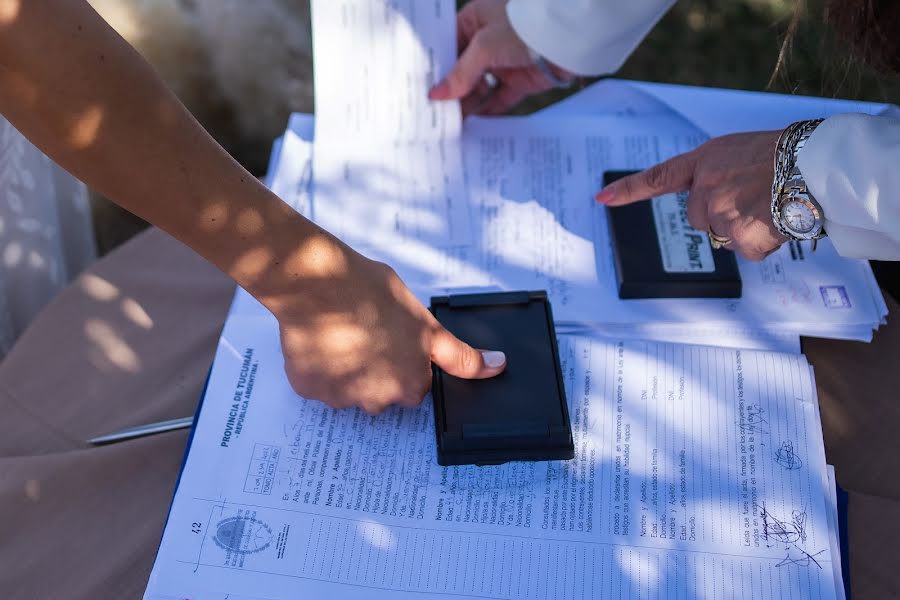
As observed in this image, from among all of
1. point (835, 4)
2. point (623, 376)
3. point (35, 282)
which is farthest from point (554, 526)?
point (35, 282)

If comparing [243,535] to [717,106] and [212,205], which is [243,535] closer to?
[212,205]

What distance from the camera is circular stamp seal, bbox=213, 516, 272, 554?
762mm

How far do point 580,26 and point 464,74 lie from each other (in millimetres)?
163

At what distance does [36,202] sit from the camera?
3.76 feet

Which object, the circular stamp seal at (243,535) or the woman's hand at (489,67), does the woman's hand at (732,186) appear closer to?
the woman's hand at (489,67)

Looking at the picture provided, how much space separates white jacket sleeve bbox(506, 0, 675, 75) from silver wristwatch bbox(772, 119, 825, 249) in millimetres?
328

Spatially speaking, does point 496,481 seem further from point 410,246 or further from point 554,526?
point 410,246

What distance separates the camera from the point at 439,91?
45.3 inches

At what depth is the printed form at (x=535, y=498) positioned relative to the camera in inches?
29.3

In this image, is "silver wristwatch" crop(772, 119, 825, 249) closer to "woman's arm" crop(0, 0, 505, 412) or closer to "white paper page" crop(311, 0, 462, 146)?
"woman's arm" crop(0, 0, 505, 412)

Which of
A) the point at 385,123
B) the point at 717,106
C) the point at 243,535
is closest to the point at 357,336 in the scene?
the point at 243,535

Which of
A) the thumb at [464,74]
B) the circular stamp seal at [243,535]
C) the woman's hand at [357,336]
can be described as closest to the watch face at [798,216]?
the woman's hand at [357,336]

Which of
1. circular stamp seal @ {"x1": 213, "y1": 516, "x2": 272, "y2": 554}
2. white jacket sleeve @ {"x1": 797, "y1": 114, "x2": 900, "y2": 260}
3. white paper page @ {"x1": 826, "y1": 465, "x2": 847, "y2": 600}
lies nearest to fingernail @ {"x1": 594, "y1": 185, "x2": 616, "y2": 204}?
white jacket sleeve @ {"x1": 797, "y1": 114, "x2": 900, "y2": 260}

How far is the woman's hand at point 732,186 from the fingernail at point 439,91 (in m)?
0.31
